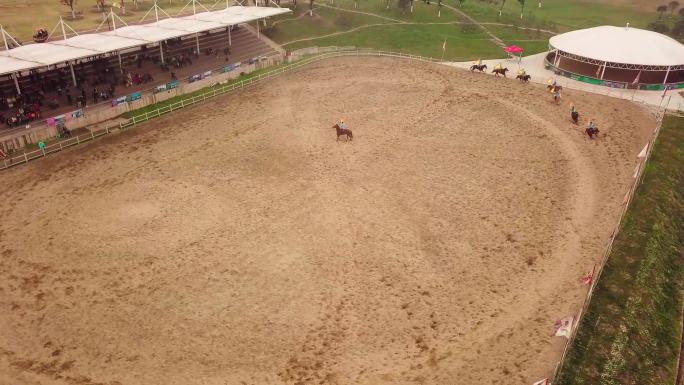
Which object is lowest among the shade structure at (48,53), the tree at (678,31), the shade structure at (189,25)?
the tree at (678,31)

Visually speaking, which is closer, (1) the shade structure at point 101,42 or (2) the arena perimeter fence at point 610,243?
(2) the arena perimeter fence at point 610,243

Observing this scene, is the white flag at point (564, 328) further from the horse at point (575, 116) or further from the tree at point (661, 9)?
the tree at point (661, 9)

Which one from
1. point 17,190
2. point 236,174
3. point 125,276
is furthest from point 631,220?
point 17,190

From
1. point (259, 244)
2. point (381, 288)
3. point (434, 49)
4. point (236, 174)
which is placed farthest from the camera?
point (434, 49)

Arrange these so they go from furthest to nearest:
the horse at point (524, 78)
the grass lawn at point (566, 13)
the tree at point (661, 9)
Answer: the tree at point (661, 9)
the grass lawn at point (566, 13)
the horse at point (524, 78)

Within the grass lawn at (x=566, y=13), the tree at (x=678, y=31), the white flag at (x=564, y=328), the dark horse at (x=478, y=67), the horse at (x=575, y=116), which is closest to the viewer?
the white flag at (x=564, y=328)

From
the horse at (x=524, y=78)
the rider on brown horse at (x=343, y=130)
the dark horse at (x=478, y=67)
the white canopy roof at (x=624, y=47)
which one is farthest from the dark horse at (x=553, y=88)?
the rider on brown horse at (x=343, y=130)

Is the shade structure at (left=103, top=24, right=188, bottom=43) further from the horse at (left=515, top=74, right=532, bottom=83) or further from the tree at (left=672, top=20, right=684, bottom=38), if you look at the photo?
the tree at (left=672, top=20, right=684, bottom=38)

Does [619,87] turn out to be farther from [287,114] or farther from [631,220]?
[287,114]
